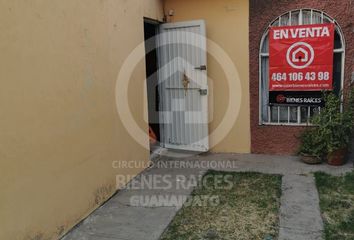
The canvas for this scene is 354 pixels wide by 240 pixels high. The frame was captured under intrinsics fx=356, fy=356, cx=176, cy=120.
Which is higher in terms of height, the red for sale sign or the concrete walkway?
the red for sale sign

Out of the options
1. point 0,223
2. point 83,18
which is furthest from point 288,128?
point 0,223

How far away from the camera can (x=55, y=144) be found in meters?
3.72

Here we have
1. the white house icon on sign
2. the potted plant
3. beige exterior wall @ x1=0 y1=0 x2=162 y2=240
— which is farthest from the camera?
the white house icon on sign

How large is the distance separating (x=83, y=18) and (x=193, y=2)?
2884 millimetres

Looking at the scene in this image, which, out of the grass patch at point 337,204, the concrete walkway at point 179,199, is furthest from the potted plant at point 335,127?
the grass patch at point 337,204

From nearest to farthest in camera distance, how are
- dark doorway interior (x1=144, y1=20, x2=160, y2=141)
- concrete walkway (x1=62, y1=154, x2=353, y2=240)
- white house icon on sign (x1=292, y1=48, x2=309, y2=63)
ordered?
concrete walkway (x1=62, y1=154, x2=353, y2=240) → white house icon on sign (x1=292, y1=48, x2=309, y2=63) → dark doorway interior (x1=144, y1=20, x2=160, y2=141)

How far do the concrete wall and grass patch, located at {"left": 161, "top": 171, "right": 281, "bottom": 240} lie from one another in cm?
113

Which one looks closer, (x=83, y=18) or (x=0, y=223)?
(x=0, y=223)

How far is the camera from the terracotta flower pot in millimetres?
5762

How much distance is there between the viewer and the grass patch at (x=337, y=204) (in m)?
3.80

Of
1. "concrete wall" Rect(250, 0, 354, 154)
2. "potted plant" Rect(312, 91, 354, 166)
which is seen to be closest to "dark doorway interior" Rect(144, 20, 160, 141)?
"concrete wall" Rect(250, 0, 354, 154)

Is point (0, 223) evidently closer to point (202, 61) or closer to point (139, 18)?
point (139, 18)

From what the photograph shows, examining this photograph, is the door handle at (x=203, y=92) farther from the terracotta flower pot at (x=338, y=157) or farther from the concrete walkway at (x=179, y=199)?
the terracotta flower pot at (x=338, y=157)

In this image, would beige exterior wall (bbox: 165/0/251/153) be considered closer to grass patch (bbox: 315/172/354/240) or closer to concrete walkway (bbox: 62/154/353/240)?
concrete walkway (bbox: 62/154/353/240)
